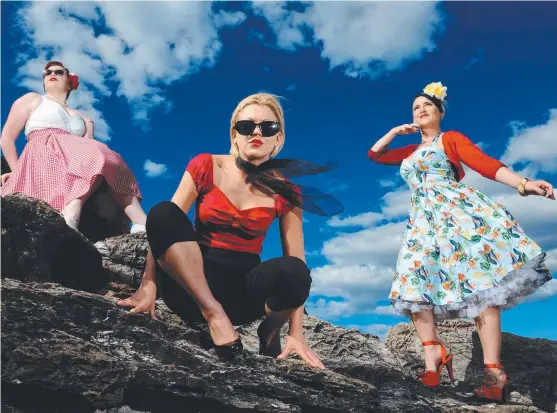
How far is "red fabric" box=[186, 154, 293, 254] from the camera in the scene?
3.75 metres

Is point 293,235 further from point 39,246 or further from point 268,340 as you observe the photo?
point 39,246

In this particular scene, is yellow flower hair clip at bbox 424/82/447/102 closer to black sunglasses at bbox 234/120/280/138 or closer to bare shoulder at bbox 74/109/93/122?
black sunglasses at bbox 234/120/280/138

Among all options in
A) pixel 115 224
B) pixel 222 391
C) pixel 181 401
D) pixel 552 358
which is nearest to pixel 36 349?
pixel 181 401

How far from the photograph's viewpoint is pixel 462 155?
5551 mm

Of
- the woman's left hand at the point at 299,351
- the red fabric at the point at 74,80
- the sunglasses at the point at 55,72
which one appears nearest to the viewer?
the woman's left hand at the point at 299,351

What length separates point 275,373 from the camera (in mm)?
3537

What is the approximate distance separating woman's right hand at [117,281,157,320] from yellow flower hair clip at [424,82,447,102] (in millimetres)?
3612

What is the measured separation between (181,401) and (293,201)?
4.76 ft

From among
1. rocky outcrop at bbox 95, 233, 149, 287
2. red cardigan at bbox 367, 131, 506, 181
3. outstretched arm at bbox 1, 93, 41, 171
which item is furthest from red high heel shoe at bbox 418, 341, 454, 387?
outstretched arm at bbox 1, 93, 41, 171

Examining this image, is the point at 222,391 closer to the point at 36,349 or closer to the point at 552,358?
the point at 36,349

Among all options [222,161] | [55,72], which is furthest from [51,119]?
[222,161]

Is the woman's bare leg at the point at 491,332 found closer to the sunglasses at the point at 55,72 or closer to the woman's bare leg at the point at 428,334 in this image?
A: the woman's bare leg at the point at 428,334

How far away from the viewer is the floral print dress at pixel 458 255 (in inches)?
201

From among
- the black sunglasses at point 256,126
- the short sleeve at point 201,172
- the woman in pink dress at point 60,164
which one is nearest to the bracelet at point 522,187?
the black sunglasses at point 256,126
